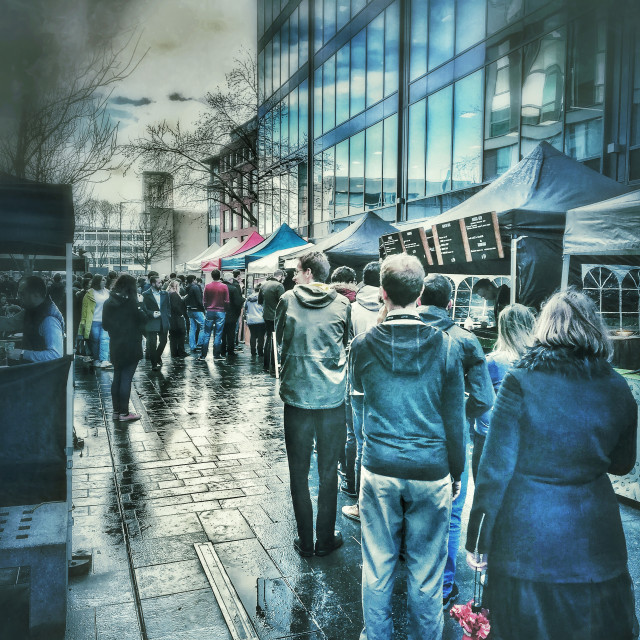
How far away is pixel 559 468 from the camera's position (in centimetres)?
216

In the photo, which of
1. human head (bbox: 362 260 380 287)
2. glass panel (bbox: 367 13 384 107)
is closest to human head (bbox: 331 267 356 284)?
human head (bbox: 362 260 380 287)

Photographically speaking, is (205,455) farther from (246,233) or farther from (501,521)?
(246,233)

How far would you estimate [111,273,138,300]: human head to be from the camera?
7754 millimetres

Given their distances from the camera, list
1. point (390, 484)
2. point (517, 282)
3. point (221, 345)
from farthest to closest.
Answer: point (221, 345) → point (517, 282) → point (390, 484)

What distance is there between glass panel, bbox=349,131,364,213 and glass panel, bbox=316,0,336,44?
17.9 feet

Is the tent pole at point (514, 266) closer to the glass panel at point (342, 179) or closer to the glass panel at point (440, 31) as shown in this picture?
the glass panel at point (440, 31)

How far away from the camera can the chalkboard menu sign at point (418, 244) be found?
782cm

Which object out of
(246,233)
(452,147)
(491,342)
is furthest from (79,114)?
(246,233)

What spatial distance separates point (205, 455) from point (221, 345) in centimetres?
846

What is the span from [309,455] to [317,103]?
25.9 m

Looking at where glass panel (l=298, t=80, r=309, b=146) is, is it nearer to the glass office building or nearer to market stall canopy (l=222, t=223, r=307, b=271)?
the glass office building

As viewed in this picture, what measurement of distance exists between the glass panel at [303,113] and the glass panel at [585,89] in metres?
17.7

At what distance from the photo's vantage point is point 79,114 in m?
7.51

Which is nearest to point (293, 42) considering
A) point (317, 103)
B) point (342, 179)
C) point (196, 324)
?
point (317, 103)
